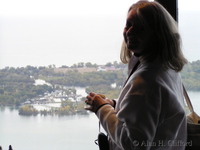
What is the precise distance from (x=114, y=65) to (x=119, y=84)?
138 millimetres

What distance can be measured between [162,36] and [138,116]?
31 centimetres

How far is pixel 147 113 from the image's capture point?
1.02 metres

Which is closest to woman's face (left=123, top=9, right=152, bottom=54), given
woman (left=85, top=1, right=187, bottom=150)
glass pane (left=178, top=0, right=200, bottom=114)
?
woman (left=85, top=1, right=187, bottom=150)

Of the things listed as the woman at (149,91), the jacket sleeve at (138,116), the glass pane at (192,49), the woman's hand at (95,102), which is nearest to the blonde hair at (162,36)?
the woman at (149,91)

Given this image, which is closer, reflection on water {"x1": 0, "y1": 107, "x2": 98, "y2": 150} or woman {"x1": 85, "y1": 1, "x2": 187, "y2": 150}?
woman {"x1": 85, "y1": 1, "x2": 187, "y2": 150}

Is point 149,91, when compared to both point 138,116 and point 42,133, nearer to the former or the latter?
point 138,116

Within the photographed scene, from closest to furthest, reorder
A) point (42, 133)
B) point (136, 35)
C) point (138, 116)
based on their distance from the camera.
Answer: point (138, 116), point (136, 35), point (42, 133)

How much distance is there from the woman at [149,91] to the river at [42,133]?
0.84 m

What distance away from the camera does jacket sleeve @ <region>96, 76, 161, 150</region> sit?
1013mm

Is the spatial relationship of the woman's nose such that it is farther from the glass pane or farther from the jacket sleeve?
the glass pane

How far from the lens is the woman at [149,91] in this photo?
1027 mm

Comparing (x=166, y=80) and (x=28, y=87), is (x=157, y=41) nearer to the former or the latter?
(x=166, y=80)

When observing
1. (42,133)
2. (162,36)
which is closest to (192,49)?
(162,36)

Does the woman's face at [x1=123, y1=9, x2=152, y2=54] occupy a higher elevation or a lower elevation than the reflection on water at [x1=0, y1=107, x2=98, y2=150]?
higher
